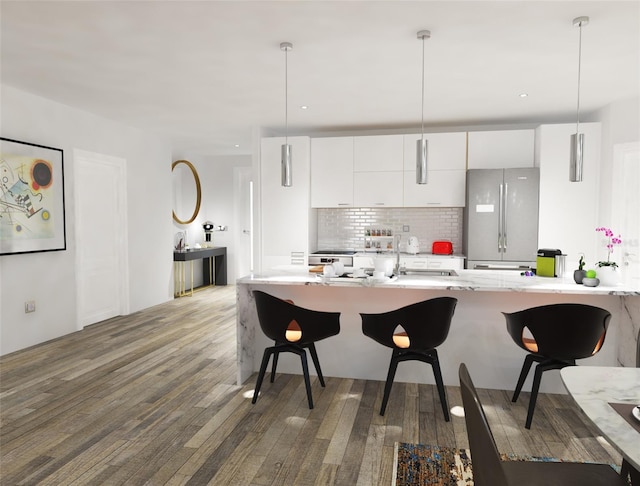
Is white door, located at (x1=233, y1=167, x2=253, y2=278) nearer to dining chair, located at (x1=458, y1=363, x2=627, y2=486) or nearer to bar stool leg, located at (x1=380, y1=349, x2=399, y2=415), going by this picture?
bar stool leg, located at (x1=380, y1=349, x2=399, y2=415)

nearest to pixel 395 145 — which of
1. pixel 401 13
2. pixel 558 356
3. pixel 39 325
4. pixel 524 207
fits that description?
pixel 524 207

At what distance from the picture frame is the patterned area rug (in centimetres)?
408

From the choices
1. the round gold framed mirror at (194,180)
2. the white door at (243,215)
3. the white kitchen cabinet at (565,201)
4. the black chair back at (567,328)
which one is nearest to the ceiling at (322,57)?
the white kitchen cabinet at (565,201)

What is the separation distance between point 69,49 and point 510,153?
16.0 feet

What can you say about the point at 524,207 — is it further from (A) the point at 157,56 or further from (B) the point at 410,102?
(A) the point at 157,56

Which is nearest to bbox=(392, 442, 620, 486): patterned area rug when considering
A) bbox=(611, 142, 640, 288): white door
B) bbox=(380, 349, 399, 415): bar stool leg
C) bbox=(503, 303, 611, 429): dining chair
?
bbox=(380, 349, 399, 415): bar stool leg

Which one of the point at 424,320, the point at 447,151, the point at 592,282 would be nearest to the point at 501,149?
the point at 447,151

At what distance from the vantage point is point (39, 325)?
4.96m

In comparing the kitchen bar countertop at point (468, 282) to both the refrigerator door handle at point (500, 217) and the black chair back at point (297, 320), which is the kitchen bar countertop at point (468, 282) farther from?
the refrigerator door handle at point (500, 217)

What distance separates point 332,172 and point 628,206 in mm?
3468

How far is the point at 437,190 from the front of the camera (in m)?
6.08

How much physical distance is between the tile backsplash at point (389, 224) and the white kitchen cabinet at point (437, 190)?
403 mm

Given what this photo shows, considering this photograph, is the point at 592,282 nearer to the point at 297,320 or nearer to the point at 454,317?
the point at 454,317

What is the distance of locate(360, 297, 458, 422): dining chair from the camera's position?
121 inches
